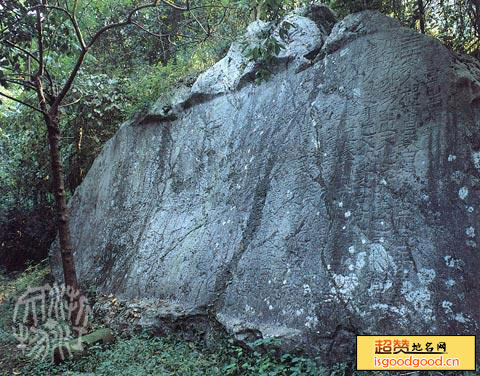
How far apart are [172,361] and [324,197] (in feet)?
6.89

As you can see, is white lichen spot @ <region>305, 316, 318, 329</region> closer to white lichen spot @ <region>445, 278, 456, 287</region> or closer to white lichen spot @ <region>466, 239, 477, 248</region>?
white lichen spot @ <region>445, 278, 456, 287</region>

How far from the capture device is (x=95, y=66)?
31.2 feet

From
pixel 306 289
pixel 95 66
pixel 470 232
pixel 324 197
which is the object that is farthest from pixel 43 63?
pixel 95 66

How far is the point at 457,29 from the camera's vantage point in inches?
201

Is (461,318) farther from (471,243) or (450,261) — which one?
(471,243)

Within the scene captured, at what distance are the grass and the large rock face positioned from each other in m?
0.18

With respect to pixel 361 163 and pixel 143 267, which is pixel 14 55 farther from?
pixel 361 163

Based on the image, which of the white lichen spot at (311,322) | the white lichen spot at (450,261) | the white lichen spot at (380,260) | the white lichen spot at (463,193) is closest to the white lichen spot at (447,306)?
the white lichen spot at (450,261)

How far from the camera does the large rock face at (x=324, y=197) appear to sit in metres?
3.45

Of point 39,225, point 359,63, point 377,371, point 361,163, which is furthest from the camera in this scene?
point 39,225

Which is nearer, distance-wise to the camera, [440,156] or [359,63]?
[440,156]

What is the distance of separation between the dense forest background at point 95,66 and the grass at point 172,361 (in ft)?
9.49

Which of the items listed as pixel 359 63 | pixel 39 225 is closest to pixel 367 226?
pixel 359 63

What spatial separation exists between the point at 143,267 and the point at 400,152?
3.39 meters
